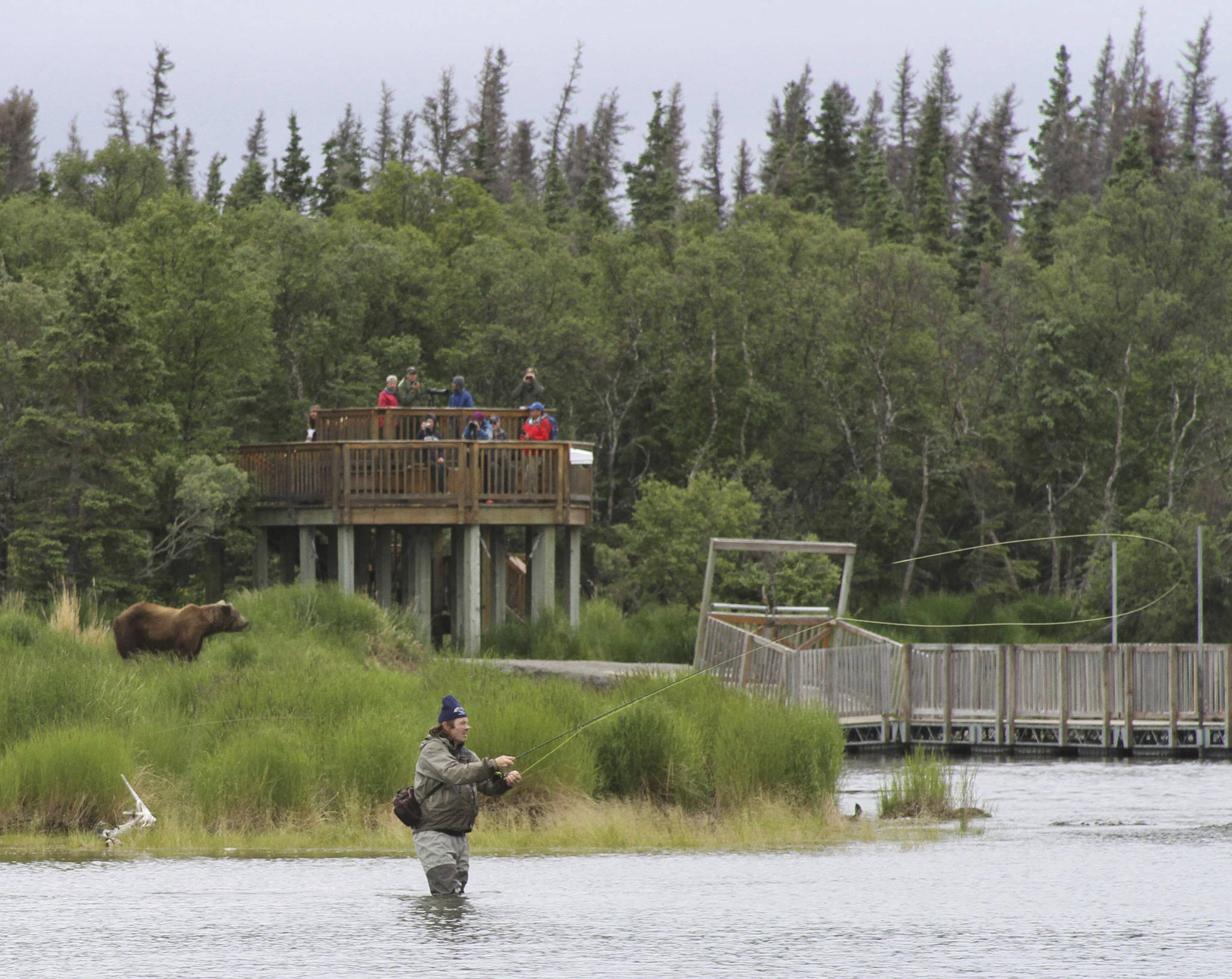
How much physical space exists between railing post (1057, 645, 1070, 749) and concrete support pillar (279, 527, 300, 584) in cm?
1426

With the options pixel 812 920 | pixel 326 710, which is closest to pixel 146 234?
pixel 326 710

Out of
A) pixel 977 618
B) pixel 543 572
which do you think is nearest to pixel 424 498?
pixel 543 572

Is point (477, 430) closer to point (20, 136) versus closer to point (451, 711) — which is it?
point (451, 711)

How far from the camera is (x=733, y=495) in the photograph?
4197 cm

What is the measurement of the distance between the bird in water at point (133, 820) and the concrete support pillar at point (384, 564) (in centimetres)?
1721

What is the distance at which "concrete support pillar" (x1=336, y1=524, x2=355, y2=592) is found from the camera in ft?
104

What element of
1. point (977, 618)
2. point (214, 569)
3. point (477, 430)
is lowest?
point (977, 618)

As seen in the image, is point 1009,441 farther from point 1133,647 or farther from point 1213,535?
point 1133,647

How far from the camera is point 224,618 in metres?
23.1

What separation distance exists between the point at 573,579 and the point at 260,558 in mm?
5854

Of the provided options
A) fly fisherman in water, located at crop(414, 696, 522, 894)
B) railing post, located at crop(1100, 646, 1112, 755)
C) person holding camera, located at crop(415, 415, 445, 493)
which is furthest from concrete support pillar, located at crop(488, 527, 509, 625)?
fly fisherman in water, located at crop(414, 696, 522, 894)

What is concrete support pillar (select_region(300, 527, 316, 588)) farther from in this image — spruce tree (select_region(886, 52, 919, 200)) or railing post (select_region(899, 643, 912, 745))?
spruce tree (select_region(886, 52, 919, 200))

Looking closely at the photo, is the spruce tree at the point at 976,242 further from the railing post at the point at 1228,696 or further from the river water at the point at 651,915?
the river water at the point at 651,915

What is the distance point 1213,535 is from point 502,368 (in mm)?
17141
